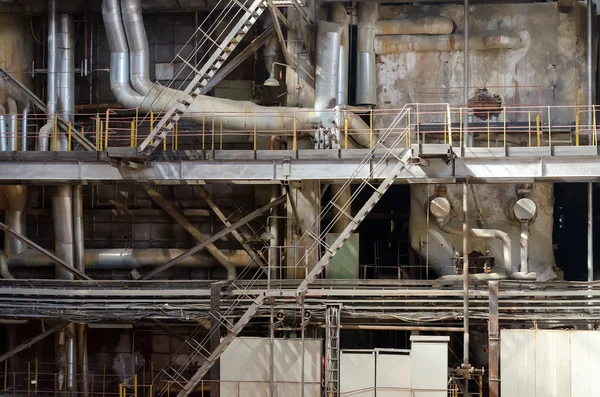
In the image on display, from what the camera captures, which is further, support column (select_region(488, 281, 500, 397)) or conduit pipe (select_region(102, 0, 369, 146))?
conduit pipe (select_region(102, 0, 369, 146))

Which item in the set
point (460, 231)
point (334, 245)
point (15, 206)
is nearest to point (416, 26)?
point (460, 231)

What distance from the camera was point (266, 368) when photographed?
56.9 ft

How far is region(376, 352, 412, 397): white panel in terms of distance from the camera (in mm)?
17031

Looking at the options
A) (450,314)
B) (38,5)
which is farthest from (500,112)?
(38,5)

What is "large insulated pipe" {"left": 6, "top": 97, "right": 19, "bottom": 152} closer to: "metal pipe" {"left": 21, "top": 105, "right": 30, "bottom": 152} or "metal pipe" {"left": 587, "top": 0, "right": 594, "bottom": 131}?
"metal pipe" {"left": 21, "top": 105, "right": 30, "bottom": 152}

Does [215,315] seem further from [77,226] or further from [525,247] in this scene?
[525,247]

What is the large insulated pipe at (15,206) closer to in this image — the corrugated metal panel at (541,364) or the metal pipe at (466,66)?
the metal pipe at (466,66)

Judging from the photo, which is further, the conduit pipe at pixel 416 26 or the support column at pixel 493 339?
the conduit pipe at pixel 416 26

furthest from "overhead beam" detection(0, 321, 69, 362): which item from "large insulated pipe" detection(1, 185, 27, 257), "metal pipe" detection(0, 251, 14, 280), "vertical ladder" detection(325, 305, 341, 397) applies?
"vertical ladder" detection(325, 305, 341, 397)

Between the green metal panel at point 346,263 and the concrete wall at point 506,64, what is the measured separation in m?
3.12

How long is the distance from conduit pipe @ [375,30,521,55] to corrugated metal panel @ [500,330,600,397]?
23.8 feet

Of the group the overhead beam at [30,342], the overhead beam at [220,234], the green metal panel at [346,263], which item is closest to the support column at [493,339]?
the green metal panel at [346,263]

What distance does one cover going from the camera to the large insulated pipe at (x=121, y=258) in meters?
21.3

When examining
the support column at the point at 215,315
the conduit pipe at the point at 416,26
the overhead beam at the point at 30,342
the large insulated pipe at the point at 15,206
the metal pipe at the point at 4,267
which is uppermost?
the conduit pipe at the point at 416,26
